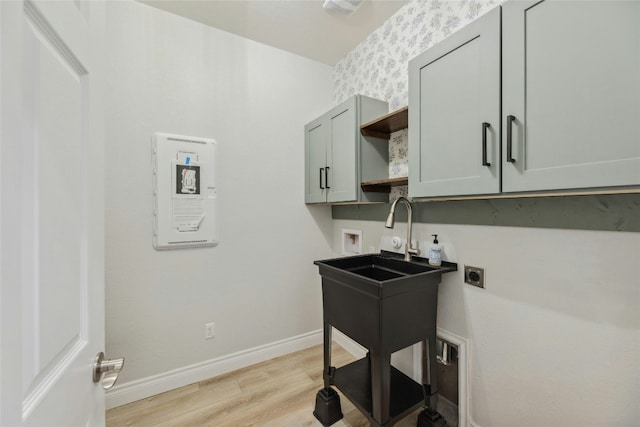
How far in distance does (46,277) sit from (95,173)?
315 millimetres

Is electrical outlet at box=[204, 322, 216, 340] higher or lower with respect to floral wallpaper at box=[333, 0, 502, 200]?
lower

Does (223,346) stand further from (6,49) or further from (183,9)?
(183,9)

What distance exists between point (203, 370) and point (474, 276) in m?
2.01

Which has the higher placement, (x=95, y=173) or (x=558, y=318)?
Answer: (x=95, y=173)

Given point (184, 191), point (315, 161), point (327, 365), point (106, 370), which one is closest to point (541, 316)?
point (327, 365)

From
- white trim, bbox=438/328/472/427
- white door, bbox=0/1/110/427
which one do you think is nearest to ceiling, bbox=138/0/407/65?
white door, bbox=0/1/110/427

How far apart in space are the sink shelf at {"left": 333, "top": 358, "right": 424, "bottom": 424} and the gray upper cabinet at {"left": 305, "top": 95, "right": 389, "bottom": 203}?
1.11 meters

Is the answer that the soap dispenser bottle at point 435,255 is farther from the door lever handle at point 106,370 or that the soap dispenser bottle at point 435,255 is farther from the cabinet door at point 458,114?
the door lever handle at point 106,370

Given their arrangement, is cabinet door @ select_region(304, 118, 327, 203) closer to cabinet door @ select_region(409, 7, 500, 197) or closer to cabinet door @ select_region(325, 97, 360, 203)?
cabinet door @ select_region(325, 97, 360, 203)

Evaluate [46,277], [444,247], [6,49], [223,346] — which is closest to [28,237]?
[46,277]

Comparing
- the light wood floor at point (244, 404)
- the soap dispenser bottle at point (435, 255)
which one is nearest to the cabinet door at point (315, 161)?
the soap dispenser bottle at point (435, 255)

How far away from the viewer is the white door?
0.35 meters

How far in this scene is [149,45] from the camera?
182 cm

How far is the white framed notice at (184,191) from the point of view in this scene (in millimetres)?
1824
